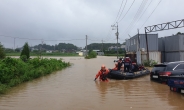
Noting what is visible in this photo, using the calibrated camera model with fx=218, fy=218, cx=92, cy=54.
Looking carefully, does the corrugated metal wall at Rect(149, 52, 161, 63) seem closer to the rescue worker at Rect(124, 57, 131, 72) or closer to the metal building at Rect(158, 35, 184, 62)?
the metal building at Rect(158, 35, 184, 62)

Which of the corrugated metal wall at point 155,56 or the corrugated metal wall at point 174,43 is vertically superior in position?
the corrugated metal wall at point 174,43

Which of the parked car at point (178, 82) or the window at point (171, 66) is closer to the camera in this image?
the parked car at point (178, 82)

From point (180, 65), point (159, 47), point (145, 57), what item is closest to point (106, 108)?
point (180, 65)

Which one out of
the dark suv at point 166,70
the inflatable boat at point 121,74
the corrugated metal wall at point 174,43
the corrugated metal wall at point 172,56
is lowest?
the inflatable boat at point 121,74

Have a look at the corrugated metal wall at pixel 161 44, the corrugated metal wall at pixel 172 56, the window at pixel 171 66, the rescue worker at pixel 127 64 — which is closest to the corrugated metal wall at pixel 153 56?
the corrugated metal wall at pixel 172 56

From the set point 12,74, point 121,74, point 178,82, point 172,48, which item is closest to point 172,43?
point 172,48

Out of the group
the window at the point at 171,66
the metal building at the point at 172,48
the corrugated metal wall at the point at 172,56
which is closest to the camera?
the window at the point at 171,66

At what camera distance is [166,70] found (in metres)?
12.0

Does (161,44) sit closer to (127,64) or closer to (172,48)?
(172,48)

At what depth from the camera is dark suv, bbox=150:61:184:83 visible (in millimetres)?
11539

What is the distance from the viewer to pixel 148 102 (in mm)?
8484

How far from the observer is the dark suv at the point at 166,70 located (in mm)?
11539

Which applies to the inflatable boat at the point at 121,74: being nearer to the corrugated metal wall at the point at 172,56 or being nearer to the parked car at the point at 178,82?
the parked car at the point at 178,82

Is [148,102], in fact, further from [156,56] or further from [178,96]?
[156,56]
